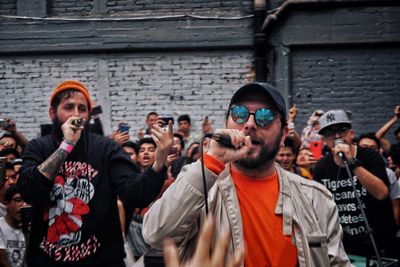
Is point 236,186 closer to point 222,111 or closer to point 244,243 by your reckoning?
point 244,243

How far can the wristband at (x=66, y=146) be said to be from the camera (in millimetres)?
4043

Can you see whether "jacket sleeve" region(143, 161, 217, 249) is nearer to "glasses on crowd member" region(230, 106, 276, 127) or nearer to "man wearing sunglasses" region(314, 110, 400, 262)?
"glasses on crowd member" region(230, 106, 276, 127)

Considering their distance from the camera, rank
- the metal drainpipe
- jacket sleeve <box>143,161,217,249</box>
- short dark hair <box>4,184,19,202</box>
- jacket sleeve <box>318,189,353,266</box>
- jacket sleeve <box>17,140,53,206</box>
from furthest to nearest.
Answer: the metal drainpipe → short dark hair <box>4,184,19,202</box> → jacket sleeve <box>17,140,53,206</box> → jacket sleeve <box>318,189,353,266</box> → jacket sleeve <box>143,161,217,249</box>

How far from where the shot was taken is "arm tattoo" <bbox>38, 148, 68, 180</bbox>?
3.93m

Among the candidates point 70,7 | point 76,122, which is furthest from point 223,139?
point 70,7

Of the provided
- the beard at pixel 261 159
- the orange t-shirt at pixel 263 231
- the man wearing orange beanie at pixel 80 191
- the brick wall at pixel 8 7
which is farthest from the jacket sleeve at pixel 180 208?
the brick wall at pixel 8 7

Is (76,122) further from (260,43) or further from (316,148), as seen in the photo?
(260,43)

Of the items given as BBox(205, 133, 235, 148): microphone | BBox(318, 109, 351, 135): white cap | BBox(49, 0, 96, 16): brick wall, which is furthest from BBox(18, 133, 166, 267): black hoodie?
BBox(49, 0, 96, 16): brick wall

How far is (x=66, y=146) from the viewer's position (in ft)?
13.3

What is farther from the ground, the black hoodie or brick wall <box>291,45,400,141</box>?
brick wall <box>291,45,400,141</box>

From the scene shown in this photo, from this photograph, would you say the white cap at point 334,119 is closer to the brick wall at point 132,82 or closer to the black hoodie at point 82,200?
the black hoodie at point 82,200

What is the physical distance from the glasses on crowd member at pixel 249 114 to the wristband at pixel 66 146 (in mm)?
1311

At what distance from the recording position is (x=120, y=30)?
11.7 metres

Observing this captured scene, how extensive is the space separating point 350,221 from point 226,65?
19.6 ft
